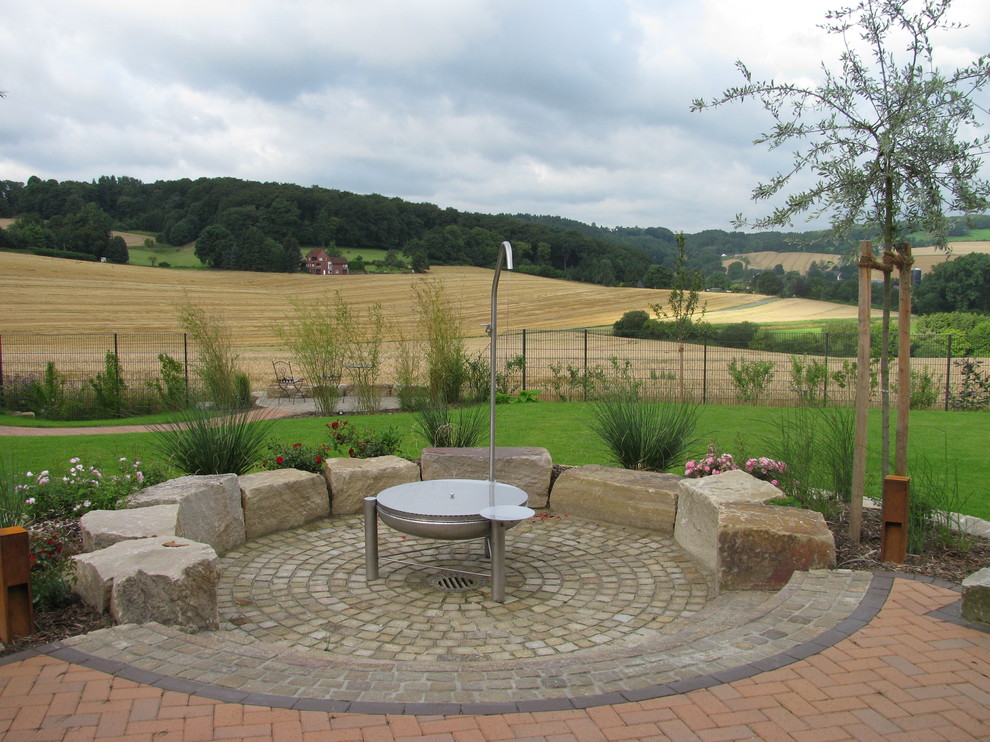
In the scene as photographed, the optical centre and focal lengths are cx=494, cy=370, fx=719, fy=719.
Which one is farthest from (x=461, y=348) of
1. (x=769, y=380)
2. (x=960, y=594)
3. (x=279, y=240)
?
(x=279, y=240)

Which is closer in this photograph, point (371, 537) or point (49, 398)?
point (371, 537)

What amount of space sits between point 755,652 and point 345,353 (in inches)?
507

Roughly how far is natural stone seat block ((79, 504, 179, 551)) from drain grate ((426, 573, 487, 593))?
1.71 meters

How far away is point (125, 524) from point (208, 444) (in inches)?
68.1

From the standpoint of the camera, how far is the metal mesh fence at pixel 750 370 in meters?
13.6

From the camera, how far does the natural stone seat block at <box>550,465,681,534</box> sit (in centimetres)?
588

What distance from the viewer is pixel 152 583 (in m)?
3.65

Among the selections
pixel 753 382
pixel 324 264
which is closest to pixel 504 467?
pixel 753 382

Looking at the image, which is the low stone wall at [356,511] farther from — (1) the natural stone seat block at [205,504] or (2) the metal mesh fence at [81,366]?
(2) the metal mesh fence at [81,366]

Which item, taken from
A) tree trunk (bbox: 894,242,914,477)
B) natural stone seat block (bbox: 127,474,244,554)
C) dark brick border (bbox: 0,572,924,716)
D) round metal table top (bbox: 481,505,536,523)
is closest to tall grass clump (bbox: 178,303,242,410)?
natural stone seat block (bbox: 127,474,244,554)

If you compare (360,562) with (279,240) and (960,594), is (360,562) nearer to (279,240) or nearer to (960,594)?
(960,594)

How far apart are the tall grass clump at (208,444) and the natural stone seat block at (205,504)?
2.04 ft

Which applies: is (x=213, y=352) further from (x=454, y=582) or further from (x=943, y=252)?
(x=943, y=252)

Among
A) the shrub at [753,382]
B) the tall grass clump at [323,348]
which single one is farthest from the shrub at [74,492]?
the shrub at [753,382]
